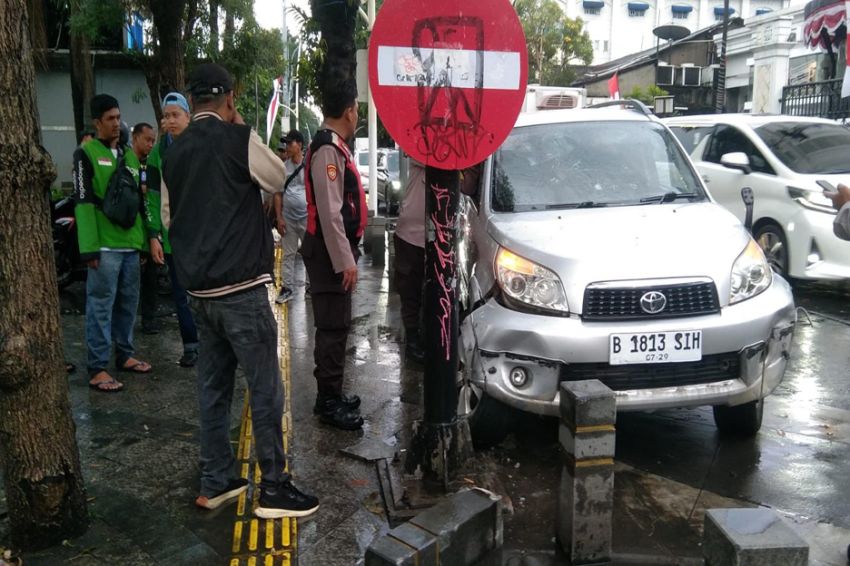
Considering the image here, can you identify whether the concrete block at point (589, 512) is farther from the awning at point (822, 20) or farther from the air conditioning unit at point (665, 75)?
the air conditioning unit at point (665, 75)

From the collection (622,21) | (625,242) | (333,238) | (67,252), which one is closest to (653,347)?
(625,242)

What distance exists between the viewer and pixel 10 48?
117 inches

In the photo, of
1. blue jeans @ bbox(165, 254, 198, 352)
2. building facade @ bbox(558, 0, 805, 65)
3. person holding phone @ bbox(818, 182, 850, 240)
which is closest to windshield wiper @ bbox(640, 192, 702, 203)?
person holding phone @ bbox(818, 182, 850, 240)

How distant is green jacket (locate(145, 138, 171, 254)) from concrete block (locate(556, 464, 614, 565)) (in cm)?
377

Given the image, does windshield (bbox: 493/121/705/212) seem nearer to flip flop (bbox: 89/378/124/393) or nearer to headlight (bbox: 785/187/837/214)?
flip flop (bbox: 89/378/124/393)

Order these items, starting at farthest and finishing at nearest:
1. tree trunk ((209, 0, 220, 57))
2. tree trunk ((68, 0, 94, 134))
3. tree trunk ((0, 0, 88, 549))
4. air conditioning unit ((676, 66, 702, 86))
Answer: air conditioning unit ((676, 66, 702, 86)) → tree trunk ((68, 0, 94, 134)) → tree trunk ((209, 0, 220, 57)) → tree trunk ((0, 0, 88, 549))

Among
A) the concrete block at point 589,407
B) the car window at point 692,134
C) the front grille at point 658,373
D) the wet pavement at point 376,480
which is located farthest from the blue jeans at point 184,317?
the car window at point 692,134

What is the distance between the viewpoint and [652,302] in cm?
380

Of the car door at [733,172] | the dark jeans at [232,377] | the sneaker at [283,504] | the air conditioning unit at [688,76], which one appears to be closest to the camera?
the dark jeans at [232,377]

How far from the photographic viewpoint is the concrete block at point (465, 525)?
9.53 feet

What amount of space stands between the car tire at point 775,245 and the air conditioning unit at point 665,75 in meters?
24.1

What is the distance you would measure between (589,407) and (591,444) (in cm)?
17

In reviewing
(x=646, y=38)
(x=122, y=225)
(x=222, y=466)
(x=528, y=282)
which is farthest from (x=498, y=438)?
(x=646, y=38)

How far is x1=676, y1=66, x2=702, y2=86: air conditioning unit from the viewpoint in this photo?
3097 cm
